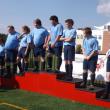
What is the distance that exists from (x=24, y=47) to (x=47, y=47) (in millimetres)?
1271

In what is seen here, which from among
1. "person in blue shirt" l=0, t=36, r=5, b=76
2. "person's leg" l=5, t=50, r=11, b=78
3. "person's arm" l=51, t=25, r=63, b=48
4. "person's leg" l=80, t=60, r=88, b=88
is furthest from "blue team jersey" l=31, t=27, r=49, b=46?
"person's leg" l=80, t=60, r=88, b=88

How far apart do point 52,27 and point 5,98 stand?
2.54 m

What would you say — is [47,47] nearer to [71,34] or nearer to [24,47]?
[71,34]

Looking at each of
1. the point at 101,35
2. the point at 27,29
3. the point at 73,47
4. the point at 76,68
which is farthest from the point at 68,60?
the point at 101,35

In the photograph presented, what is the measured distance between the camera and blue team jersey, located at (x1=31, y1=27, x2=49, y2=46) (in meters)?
10.9

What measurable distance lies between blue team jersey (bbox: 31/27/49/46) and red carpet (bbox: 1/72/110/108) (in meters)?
0.99

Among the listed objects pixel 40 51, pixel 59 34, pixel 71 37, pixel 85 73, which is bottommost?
pixel 85 73

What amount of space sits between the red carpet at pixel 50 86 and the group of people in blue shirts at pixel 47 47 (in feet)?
0.84

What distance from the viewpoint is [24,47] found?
1169 centimetres

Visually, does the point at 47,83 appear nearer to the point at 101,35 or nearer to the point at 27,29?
the point at 27,29

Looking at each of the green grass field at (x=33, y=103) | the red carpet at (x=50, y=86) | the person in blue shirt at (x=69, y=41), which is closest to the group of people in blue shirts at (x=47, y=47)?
the person in blue shirt at (x=69, y=41)

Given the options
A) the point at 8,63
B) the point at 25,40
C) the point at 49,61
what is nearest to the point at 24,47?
the point at 25,40

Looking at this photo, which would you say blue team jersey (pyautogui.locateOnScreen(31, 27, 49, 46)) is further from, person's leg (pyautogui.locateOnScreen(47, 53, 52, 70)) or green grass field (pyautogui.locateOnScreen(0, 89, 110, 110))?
green grass field (pyautogui.locateOnScreen(0, 89, 110, 110))

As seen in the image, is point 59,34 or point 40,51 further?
point 40,51
